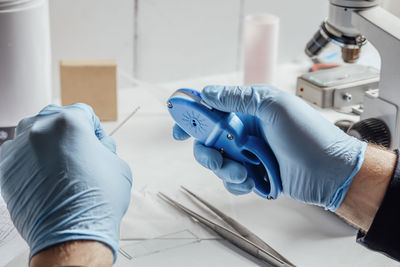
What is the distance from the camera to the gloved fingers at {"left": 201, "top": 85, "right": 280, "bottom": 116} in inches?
36.0

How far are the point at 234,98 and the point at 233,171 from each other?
0.39 feet

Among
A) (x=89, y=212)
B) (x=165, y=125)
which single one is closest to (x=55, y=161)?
(x=89, y=212)

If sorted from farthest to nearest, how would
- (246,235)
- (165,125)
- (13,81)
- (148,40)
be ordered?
(148,40) → (165,125) → (13,81) → (246,235)

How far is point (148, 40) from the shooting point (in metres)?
1.69

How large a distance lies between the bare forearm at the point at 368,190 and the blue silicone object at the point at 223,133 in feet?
0.39

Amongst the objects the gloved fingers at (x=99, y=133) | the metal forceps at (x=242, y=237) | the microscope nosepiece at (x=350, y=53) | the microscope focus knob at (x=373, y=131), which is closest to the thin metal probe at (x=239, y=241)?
the metal forceps at (x=242, y=237)

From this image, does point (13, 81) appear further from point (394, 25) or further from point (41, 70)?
point (394, 25)

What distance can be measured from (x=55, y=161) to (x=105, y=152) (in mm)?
97

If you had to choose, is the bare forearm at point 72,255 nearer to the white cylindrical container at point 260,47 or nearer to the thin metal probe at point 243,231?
the thin metal probe at point 243,231

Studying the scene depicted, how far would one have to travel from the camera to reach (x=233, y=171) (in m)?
0.94

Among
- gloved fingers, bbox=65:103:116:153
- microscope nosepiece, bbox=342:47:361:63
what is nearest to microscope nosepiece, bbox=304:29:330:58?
microscope nosepiece, bbox=342:47:361:63

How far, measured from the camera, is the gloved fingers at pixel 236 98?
916 mm

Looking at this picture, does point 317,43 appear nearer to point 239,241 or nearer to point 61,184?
point 239,241

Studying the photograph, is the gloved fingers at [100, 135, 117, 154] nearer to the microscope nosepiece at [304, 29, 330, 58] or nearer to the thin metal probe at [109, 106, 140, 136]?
the thin metal probe at [109, 106, 140, 136]
